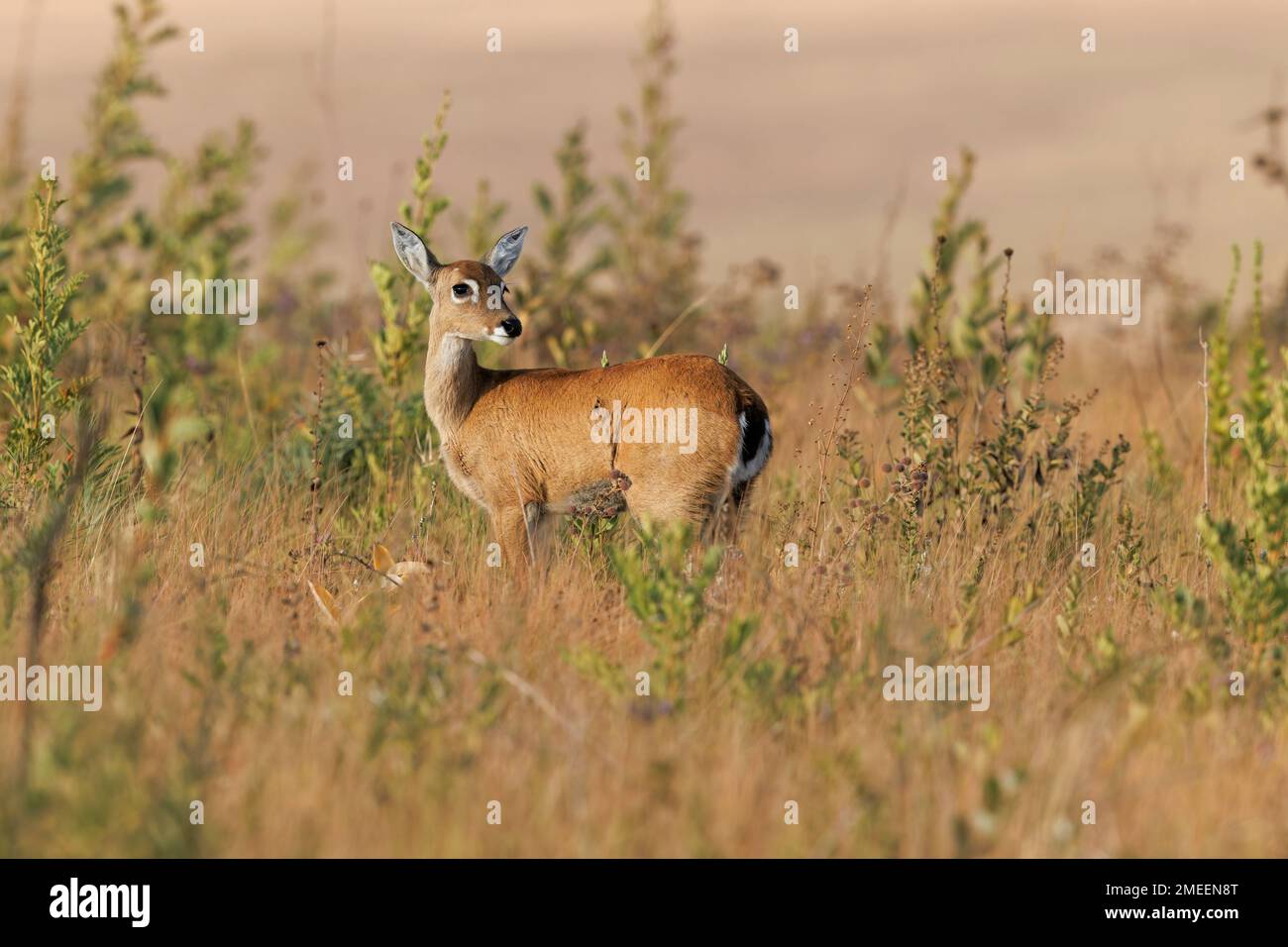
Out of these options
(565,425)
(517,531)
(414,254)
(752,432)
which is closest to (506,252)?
(414,254)

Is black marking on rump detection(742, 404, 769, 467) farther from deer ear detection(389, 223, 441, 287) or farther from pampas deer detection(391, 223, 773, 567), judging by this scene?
deer ear detection(389, 223, 441, 287)

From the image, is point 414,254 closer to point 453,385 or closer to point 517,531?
point 453,385

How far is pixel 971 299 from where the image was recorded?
1016cm

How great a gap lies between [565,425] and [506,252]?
152 cm

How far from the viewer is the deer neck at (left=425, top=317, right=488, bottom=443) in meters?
8.55

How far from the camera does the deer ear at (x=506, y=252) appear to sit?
29.2ft

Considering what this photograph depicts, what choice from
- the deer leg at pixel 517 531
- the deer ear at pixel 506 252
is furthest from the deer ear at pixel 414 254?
the deer leg at pixel 517 531

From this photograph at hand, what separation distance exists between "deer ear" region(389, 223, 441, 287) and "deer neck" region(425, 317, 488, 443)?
42 centimetres

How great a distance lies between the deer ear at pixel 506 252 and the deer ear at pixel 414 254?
1.06ft

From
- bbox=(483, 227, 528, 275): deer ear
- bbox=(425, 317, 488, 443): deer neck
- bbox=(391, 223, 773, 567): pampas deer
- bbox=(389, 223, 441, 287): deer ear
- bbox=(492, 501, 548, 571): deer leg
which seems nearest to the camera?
bbox=(391, 223, 773, 567): pampas deer

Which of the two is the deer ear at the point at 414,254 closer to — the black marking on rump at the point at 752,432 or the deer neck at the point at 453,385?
the deer neck at the point at 453,385

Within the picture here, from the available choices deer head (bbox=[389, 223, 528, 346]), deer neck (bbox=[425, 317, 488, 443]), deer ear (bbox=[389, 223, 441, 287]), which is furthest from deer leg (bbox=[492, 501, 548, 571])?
deer ear (bbox=[389, 223, 441, 287])

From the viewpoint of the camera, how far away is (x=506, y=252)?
9.02m

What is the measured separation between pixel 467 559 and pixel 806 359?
6027 mm
